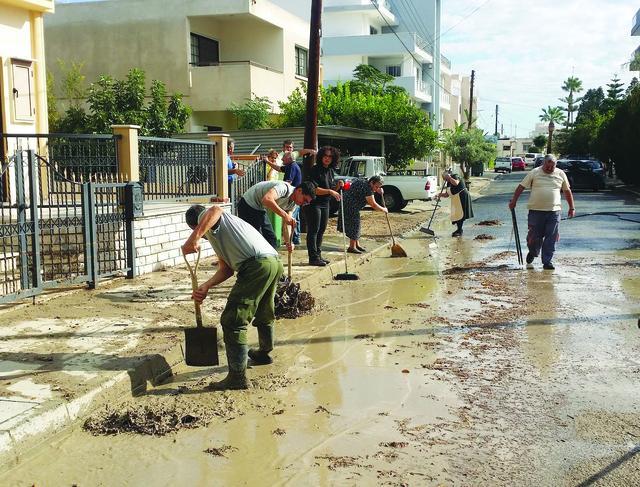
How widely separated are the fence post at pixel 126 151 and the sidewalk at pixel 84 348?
56.1 inches

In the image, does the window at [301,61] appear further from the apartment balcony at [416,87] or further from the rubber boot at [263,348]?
the rubber boot at [263,348]

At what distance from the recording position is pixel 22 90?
12500 millimetres

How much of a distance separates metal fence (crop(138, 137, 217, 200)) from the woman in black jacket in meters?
1.84

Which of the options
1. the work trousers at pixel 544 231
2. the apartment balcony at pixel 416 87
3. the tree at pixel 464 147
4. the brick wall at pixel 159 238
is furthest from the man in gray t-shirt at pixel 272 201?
the tree at pixel 464 147

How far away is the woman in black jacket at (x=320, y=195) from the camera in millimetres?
10812

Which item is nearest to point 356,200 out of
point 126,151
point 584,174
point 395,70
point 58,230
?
point 126,151

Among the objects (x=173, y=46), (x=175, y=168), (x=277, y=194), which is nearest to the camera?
(x=277, y=194)

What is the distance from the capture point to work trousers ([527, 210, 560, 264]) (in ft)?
36.7

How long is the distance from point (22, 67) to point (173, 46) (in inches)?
499

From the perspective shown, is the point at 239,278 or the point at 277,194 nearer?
the point at 239,278

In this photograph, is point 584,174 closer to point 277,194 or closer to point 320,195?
point 320,195

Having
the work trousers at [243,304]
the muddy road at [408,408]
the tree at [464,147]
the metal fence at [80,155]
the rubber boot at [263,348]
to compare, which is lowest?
the muddy road at [408,408]

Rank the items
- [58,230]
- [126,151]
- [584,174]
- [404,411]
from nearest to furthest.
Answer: [404,411]
[58,230]
[126,151]
[584,174]

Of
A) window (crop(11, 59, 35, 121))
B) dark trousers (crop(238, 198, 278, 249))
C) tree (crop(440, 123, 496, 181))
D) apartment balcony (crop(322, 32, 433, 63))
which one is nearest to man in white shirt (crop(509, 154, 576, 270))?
dark trousers (crop(238, 198, 278, 249))
